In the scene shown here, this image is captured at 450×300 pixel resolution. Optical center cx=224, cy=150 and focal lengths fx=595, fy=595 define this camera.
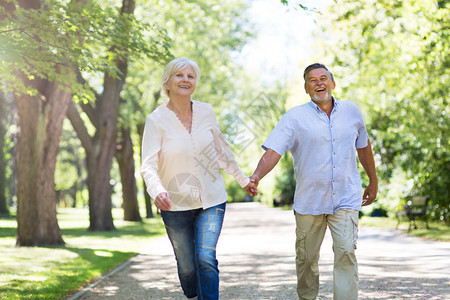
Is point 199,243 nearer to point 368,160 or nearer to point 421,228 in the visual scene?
point 368,160

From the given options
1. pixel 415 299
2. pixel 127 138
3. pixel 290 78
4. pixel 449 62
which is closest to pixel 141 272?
pixel 415 299

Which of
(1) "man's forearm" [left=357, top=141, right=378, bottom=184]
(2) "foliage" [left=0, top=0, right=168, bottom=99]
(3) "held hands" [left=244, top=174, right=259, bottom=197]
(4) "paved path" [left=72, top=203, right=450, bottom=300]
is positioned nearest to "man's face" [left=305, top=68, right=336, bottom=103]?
(1) "man's forearm" [left=357, top=141, right=378, bottom=184]

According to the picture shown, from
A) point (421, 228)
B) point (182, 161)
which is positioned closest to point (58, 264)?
point (182, 161)

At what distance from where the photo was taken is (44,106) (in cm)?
1360

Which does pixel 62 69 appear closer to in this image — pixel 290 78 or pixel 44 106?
pixel 44 106

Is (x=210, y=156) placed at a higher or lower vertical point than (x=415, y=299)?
higher

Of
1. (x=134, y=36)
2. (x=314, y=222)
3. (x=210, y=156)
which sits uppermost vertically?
(x=134, y=36)

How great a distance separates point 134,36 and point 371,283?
5430mm

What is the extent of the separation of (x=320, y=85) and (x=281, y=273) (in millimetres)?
4596

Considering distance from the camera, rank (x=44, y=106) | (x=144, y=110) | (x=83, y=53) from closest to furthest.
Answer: (x=83, y=53) < (x=44, y=106) < (x=144, y=110)

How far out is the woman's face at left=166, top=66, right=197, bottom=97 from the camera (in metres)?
4.60

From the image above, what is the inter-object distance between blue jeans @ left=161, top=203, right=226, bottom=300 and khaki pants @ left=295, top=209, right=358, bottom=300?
783 millimetres

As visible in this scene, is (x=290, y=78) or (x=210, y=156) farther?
(x=290, y=78)

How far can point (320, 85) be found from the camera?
16.4 ft
